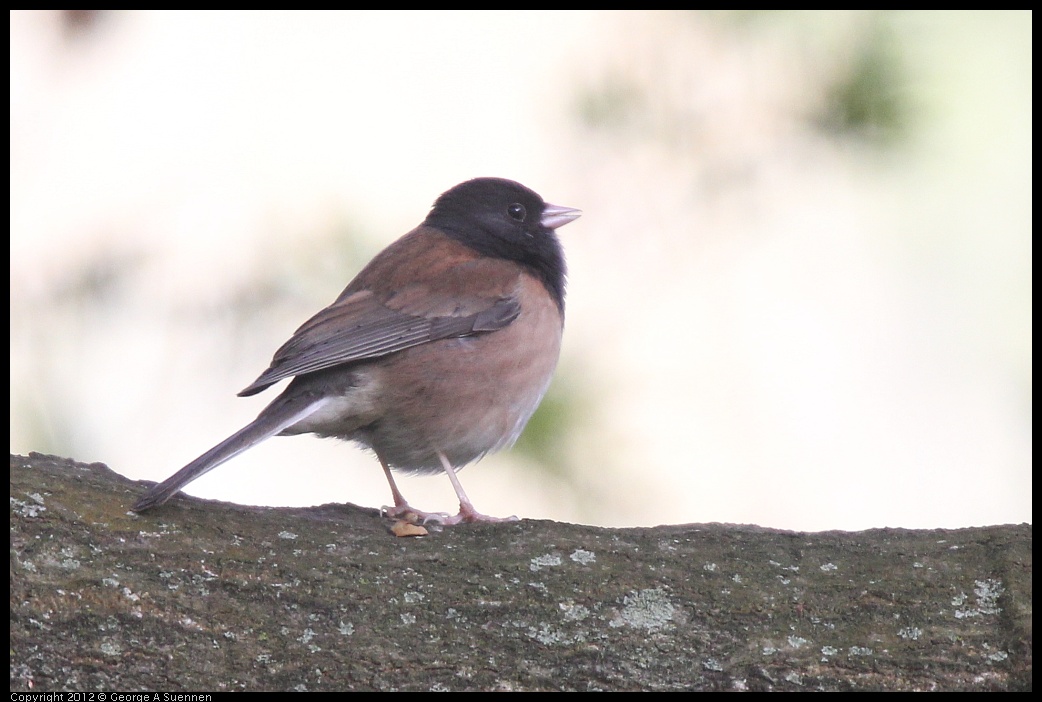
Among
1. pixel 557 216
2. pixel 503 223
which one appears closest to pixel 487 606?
pixel 557 216

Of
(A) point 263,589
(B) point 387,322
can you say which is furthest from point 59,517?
(B) point 387,322

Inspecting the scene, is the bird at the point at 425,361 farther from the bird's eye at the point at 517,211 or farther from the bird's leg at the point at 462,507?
the bird's eye at the point at 517,211

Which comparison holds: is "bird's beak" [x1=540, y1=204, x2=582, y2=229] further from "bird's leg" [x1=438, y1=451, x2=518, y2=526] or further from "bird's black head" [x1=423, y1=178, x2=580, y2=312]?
"bird's leg" [x1=438, y1=451, x2=518, y2=526]

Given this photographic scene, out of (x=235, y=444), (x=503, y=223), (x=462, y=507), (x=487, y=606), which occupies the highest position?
(x=503, y=223)

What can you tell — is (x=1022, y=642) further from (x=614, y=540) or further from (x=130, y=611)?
(x=130, y=611)

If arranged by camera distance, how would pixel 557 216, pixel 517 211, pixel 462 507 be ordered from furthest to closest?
pixel 517 211
pixel 557 216
pixel 462 507

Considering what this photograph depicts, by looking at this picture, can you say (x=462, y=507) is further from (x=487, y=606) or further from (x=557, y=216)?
(x=487, y=606)
